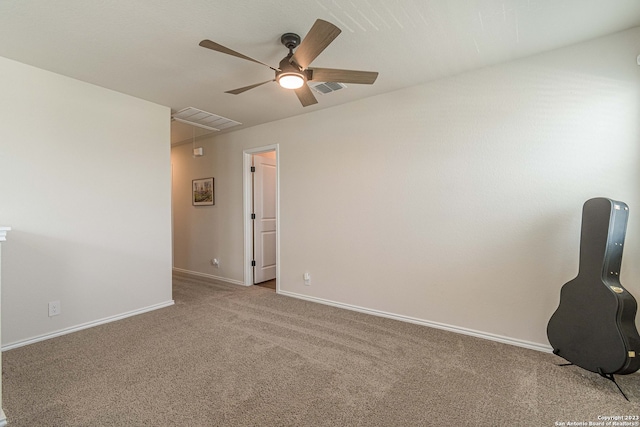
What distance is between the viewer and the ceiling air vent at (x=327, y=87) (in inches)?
115

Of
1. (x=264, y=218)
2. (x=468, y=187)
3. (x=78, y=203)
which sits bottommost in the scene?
(x=264, y=218)

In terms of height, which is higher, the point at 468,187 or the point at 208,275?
the point at 468,187

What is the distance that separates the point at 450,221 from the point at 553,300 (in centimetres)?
98

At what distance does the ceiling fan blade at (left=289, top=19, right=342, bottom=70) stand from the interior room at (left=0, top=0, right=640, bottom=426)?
3 cm

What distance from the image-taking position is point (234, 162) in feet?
15.2

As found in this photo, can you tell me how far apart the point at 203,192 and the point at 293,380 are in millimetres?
3831

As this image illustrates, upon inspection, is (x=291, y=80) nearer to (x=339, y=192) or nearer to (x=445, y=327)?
(x=339, y=192)

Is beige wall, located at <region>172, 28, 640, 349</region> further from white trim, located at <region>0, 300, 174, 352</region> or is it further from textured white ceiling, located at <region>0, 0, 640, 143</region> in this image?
white trim, located at <region>0, 300, 174, 352</region>

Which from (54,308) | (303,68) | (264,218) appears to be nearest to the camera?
(303,68)

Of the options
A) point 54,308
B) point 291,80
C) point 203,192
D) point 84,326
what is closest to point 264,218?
point 203,192

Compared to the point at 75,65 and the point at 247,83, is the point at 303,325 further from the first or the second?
the point at 75,65

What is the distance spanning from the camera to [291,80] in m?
2.11

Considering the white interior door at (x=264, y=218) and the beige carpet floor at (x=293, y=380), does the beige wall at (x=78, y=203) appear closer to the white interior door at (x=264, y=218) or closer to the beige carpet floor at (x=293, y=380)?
the beige carpet floor at (x=293, y=380)

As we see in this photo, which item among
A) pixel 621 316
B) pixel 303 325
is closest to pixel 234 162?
pixel 303 325
